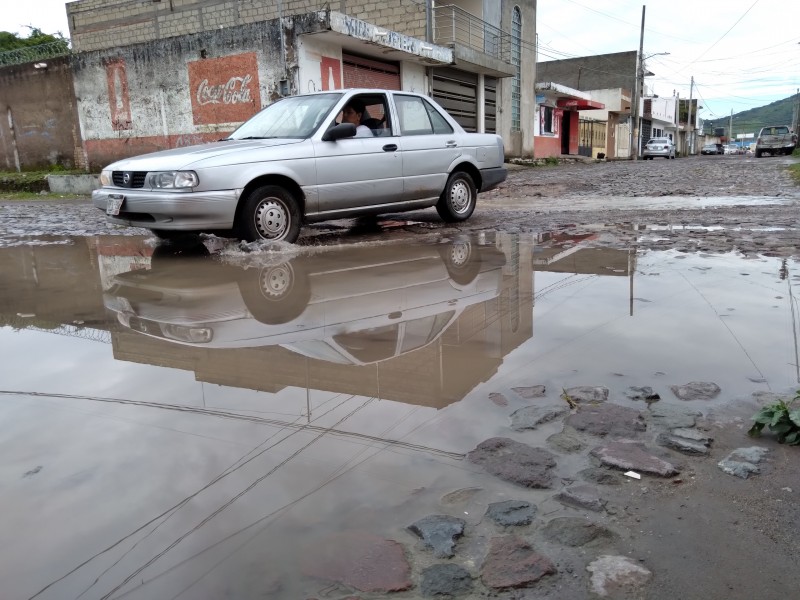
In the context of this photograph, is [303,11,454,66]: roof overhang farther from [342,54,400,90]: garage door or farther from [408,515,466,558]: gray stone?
[408,515,466,558]: gray stone

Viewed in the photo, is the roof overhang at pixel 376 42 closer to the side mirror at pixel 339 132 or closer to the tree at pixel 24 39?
the side mirror at pixel 339 132

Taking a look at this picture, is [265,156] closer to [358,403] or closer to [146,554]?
[358,403]

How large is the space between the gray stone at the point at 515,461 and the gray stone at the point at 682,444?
16.4 inches

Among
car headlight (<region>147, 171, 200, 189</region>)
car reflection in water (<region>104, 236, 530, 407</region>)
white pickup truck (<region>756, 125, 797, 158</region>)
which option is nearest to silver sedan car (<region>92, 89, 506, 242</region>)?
car headlight (<region>147, 171, 200, 189</region>)

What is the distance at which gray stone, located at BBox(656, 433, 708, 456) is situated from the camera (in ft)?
7.26

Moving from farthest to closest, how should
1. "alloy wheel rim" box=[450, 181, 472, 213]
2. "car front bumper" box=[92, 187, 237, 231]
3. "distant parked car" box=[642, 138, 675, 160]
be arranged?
1. "distant parked car" box=[642, 138, 675, 160]
2. "alloy wheel rim" box=[450, 181, 472, 213]
3. "car front bumper" box=[92, 187, 237, 231]

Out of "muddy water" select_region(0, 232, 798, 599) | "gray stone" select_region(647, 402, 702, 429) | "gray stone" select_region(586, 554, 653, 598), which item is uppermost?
"muddy water" select_region(0, 232, 798, 599)

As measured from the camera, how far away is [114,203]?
6.01 m

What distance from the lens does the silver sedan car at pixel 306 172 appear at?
5793mm

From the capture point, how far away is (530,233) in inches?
286

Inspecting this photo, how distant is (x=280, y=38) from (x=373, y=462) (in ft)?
46.5

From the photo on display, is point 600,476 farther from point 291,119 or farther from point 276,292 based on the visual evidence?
point 291,119

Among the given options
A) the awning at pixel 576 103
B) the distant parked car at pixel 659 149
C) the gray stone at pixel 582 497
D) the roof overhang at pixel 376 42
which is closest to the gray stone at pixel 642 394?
the gray stone at pixel 582 497

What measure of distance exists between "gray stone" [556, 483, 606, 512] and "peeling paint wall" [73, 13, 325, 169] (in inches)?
547
